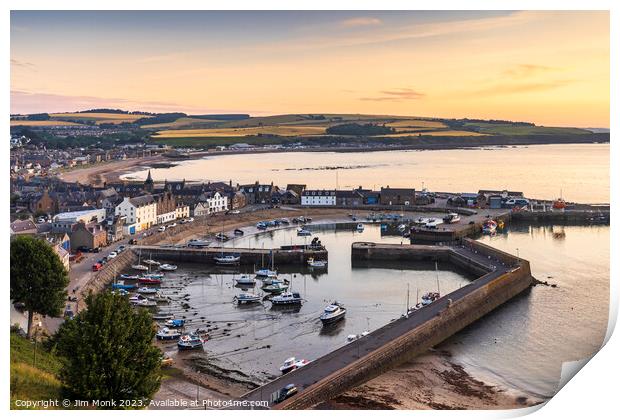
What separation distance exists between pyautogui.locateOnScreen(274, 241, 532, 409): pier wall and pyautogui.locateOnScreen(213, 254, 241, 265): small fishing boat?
4.54 meters

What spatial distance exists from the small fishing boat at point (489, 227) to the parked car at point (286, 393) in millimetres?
11707

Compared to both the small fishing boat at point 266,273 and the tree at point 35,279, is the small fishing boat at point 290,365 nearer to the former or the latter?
the tree at point 35,279

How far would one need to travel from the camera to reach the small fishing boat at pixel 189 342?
842 cm

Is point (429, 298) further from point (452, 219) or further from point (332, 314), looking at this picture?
point (452, 219)

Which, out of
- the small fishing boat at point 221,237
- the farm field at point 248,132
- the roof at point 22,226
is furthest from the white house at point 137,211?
the farm field at point 248,132

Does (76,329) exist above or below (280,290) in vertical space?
above

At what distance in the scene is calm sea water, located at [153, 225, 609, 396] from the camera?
26.5 feet

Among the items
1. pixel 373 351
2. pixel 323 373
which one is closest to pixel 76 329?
pixel 323 373

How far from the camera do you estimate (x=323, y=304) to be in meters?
10.5

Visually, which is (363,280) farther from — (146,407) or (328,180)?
(328,180)

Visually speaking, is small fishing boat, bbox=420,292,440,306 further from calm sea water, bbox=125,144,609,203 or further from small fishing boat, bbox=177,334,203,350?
calm sea water, bbox=125,144,609,203

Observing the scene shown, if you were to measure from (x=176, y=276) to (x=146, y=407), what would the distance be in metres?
7.03

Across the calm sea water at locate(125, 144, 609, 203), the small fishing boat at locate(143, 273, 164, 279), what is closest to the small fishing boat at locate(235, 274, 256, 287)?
the small fishing boat at locate(143, 273, 164, 279)

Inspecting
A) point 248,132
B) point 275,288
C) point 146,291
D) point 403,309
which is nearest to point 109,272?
point 146,291
